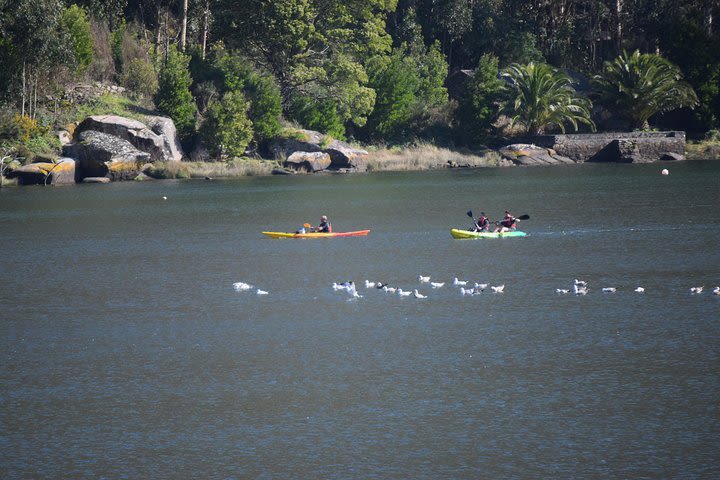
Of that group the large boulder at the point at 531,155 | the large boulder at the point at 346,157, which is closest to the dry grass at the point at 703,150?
the large boulder at the point at 531,155

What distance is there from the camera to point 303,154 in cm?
9675

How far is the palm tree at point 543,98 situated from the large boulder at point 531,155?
2645 millimetres

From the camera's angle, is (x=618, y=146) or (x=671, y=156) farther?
(x=618, y=146)

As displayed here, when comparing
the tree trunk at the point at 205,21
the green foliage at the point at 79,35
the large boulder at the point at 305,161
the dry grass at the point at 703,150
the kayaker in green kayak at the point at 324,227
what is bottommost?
the kayaker in green kayak at the point at 324,227

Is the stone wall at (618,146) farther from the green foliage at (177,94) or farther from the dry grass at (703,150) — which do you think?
the green foliage at (177,94)

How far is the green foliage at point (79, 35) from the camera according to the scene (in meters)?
88.9

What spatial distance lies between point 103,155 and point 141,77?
13.0 m

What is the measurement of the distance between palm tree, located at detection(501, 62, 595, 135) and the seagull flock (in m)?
68.4

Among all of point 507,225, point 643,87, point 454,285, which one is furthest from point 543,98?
point 454,285

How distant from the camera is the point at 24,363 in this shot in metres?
25.9

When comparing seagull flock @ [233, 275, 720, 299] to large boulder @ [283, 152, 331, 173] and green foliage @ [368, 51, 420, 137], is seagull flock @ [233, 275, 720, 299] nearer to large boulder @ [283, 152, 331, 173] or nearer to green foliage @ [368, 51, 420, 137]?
large boulder @ [283, 152, 331, 173]

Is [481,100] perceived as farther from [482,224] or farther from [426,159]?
[482,224]

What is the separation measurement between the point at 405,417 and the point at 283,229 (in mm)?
32850

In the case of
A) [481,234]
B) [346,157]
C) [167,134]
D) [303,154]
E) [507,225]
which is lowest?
[481,234]
